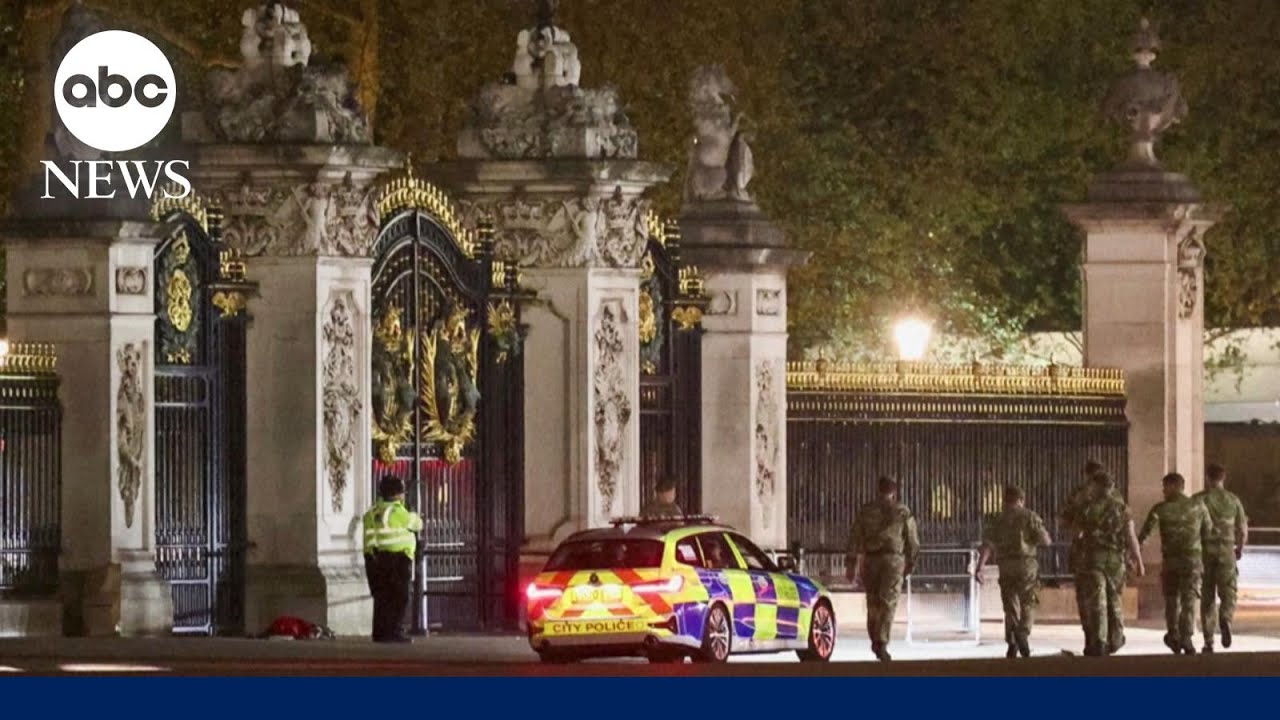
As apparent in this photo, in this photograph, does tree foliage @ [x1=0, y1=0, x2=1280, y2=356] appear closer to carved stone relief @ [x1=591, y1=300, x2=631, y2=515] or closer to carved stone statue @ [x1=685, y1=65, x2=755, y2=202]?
carved stone statue @ [x1=685, y1=65, x2=755, y2=202]

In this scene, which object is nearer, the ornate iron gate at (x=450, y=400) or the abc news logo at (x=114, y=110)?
the abc news logo at (x=114, y=110)

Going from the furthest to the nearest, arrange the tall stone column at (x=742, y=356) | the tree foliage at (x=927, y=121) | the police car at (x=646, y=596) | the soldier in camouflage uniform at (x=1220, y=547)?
the tree foliage at (x=927, y=121), the tall stone column at (x=742, y=356), the soldier in camouflage uniform at (x=1220, y=547), the police car at (x=646, y=596)

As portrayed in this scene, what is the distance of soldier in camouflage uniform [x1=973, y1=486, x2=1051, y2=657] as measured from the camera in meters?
32.4

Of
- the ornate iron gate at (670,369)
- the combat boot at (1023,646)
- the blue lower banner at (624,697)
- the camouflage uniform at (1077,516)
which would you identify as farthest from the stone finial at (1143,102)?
the blue lower banner at (624,697)

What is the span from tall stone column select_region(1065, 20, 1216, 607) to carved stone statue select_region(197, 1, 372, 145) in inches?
335

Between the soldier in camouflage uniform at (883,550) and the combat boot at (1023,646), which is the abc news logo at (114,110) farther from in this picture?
the combat boot at (1023,646)

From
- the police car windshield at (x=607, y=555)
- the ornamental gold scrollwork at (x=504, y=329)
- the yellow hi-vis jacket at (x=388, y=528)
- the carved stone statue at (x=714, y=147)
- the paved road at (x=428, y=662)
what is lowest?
the paved road at (x=428, y=662)

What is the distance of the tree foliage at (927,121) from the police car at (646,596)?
20.3 metres

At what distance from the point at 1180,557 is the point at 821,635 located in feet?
10.7

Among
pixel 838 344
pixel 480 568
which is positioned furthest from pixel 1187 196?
pixel 838 344

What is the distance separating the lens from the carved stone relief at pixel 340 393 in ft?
107

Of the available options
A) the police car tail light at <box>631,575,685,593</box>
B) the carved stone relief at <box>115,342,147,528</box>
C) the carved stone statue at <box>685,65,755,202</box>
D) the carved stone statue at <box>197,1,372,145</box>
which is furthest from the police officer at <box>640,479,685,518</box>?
the carved stone relief at <box>115,342,147,528</box>

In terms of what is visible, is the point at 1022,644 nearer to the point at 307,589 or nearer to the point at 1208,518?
the point at 1208,518

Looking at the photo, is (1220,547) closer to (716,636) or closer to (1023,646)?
(1023,646)
